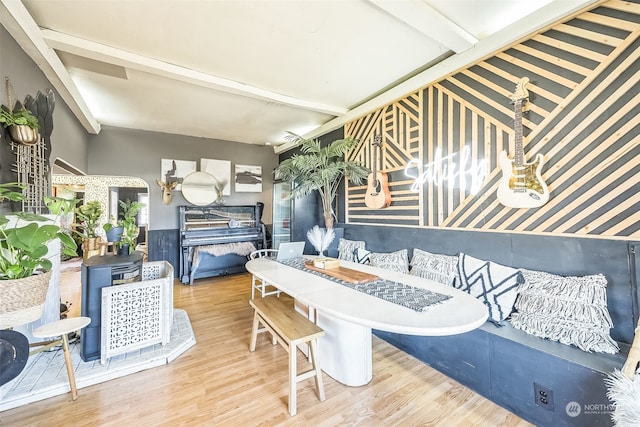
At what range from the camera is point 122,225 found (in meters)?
2.56

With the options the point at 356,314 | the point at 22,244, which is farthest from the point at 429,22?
the point at 22,244

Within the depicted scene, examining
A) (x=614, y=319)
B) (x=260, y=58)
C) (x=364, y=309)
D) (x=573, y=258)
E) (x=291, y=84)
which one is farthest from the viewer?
(x=291, y=84)

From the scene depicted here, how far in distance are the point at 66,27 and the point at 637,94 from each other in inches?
159

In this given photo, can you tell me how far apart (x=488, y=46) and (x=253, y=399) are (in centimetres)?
328

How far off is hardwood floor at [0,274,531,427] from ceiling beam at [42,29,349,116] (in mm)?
2710

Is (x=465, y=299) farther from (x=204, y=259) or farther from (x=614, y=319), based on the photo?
(x=204, y=259)

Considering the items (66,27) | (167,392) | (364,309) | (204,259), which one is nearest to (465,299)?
(364,309)

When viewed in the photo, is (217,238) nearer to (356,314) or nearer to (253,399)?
(253,399)

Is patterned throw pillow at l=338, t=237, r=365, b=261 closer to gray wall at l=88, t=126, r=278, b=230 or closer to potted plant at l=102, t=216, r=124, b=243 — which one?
potted plant at l=102, t=216, r=124, b=243

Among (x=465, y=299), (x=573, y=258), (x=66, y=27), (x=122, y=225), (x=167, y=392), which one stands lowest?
(x=167, y=392)

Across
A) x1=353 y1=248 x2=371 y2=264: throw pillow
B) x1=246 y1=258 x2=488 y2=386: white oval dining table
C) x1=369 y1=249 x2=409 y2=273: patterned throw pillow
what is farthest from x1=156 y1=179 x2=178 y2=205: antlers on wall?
x1=369 y1=249 x2=409 y2=273: patterned throw pillow

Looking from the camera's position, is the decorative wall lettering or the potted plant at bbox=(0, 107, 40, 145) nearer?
the potted plant at bbox=(0, 107, 40, 145)

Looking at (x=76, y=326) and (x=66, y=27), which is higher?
(x=66, y=27)

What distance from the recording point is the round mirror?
4.94 metres
